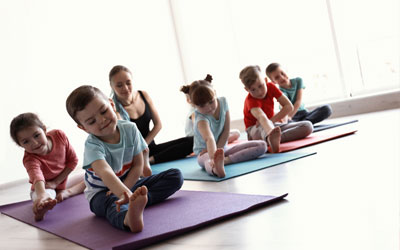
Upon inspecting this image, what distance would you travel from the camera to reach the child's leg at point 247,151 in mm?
3047

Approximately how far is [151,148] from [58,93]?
1600mm

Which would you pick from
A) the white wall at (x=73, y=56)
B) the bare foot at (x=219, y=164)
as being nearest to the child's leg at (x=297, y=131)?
the bare foot at (x=219, y=164)

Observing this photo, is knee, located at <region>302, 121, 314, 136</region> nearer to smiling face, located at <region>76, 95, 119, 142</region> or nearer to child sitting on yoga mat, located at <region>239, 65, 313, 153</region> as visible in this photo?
child sitting on yoga mat, located at <region>239, 65, 313, 153</region>

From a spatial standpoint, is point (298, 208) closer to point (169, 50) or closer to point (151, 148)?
point (151, 148)

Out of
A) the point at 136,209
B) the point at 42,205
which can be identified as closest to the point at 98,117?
the point at 136,209

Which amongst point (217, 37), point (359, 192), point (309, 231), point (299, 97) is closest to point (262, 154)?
point (299, 97)

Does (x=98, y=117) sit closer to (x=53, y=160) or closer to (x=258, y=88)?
(x=53, y=160)

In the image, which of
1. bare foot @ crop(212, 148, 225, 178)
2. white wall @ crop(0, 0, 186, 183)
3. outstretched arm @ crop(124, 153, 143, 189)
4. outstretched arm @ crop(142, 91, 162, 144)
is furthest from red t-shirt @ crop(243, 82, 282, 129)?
white wall @ crop(0, 0, 186, 183)

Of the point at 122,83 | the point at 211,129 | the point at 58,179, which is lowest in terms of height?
the point at 58,179

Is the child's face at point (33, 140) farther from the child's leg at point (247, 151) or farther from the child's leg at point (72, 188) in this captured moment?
the child's leg at point (247, 151)

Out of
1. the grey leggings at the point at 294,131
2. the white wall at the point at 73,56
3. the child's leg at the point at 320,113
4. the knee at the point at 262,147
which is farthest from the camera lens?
the white wall at the point at 73,56

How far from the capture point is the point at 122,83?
11.4 feet

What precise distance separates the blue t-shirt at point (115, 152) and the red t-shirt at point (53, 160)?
2.25ft

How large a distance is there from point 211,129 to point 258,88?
22.4 inches
